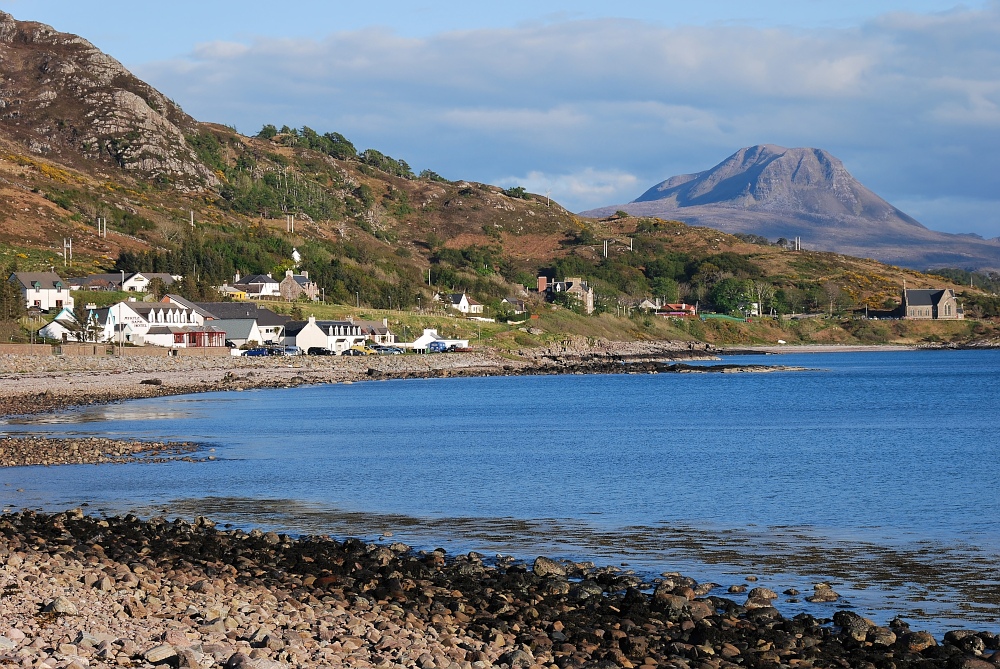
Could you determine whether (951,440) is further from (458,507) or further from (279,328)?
(279,328)

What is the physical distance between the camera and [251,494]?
26.7 meters

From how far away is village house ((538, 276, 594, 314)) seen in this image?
16425 centimetres

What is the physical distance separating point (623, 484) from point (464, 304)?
11320cm

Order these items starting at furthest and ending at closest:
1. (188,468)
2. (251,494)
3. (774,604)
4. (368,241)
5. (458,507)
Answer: (368,241) → (188,468) → (251,494) → (458,507) → (774,604)

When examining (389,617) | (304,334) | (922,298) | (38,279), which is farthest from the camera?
(922,298)

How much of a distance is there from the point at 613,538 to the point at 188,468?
14791 mm

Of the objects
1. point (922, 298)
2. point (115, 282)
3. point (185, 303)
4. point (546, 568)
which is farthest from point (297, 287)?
point (546, 568)

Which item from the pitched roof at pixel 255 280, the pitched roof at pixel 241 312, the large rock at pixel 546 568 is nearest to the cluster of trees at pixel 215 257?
the pitched roof at pixel 255 280

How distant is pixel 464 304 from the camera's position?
465ft

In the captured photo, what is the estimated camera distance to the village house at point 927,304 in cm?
17412

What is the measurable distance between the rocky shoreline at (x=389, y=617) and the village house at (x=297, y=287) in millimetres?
108352

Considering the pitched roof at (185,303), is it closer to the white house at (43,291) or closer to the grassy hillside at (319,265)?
the white house at (43,291)

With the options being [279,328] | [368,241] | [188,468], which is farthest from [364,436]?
[368,241]

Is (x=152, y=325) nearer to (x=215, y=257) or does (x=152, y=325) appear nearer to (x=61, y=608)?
(x=215, y=257)
